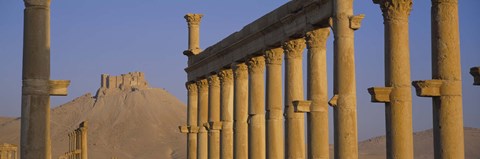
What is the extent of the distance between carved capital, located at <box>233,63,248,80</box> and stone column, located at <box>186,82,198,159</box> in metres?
9.31

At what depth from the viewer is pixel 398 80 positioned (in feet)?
97.9

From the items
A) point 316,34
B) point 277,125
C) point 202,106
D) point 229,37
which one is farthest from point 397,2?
point 202,106

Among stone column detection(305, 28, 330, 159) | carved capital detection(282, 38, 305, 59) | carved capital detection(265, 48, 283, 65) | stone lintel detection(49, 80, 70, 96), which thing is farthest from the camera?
carved capital detection(265, 48, 283, 65)

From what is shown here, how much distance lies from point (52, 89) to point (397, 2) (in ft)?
35.0

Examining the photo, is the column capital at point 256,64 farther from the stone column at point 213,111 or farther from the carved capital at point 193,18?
the carved capital at point 193,18

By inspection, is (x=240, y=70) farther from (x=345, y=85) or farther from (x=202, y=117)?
(x=345, y=85)

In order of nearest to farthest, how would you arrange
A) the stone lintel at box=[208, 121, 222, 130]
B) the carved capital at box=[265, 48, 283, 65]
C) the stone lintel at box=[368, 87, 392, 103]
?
the stone lintel at box=[368, 87, 392, 103]
the carved capital at box=[265, 48, 283, 65]
the stone lintel at box=[208, 121, 222, 130]

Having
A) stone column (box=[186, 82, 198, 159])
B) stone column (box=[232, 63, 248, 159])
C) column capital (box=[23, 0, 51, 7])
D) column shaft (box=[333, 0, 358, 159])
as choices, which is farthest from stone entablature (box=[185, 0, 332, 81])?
column capital (box=[23, 0, 51, 7])

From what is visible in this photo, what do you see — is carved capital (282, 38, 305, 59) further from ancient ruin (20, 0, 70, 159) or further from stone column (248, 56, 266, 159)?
ancient ruin (20, 0, 70, 159)

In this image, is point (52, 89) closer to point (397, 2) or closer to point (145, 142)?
point (397, 2)

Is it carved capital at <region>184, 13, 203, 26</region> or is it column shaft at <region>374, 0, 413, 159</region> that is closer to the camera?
column shaft at <region>374, 0, 413, 159</region>

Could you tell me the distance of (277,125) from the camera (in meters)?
44.1

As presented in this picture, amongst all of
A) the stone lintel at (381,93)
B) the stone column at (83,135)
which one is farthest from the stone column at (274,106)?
the stone lintel at (381,93)

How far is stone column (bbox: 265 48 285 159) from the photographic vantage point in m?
43.9
